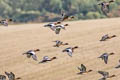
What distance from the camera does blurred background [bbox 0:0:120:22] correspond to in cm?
5561

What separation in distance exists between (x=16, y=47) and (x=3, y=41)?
2.38 m

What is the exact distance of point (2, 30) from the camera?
36844 millimetres

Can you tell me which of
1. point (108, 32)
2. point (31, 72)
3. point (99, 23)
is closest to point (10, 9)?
point (99, 23)

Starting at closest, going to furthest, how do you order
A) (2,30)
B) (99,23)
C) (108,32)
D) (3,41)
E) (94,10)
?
(3,41) → (108,32) → (2,30) → (99,23) → (94,10)

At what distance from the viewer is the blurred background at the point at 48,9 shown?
182ft

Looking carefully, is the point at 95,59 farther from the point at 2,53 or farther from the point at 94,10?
the point at 94,10

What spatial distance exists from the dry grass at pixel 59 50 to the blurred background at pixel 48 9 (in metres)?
16.3

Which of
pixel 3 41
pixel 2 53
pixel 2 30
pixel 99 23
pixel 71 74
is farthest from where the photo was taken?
pixel 99 23

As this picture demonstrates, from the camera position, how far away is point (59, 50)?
2822 cm

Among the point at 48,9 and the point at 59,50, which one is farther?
the point at 48,9

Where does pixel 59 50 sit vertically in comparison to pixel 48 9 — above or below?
above

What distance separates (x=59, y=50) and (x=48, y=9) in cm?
3277

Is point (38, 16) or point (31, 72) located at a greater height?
point (31, 72)

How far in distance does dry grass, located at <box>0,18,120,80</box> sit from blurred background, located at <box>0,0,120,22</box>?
16342 millimetres
